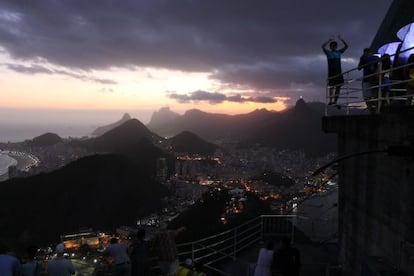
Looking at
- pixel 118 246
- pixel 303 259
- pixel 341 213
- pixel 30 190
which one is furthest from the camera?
pixel 30 190

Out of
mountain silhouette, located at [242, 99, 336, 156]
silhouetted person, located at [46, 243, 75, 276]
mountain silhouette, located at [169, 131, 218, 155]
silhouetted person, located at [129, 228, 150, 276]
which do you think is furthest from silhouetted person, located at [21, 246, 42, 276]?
mountain silhouette, located at [169, 131, 218, 155]

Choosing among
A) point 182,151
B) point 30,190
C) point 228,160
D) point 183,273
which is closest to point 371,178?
point 183,273

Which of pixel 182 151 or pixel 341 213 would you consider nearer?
pixel 341 213

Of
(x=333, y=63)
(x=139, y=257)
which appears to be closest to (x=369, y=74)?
(x=333, y=63)

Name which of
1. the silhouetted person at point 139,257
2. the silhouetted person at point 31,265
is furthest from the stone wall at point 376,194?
the silhouetted person at point 31,265

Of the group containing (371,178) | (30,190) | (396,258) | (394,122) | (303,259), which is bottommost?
(30,190)

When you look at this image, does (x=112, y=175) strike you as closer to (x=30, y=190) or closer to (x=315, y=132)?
(x=30, y=190)

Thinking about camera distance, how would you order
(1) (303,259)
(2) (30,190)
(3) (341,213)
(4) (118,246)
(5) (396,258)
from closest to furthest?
(5) (396,258), (4) (118,246), (3) (341,213), (1) (303,259), (2) (30,190)

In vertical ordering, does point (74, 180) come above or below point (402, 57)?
below
